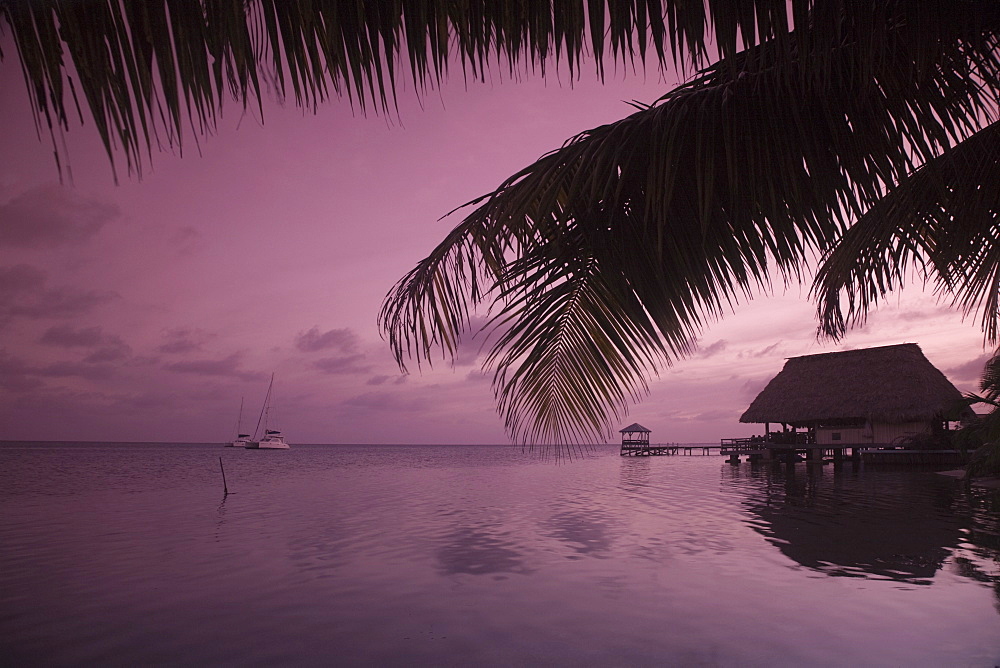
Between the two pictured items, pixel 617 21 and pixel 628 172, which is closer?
pixel 617 21

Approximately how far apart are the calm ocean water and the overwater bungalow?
11.3 meters

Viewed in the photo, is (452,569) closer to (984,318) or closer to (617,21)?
(984,318)

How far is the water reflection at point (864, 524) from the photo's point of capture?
9.47m

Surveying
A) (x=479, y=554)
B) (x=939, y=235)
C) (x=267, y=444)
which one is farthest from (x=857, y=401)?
(x=267, y=444)

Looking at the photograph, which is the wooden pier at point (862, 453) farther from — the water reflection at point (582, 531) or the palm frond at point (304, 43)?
the palm frond at point (304, 43)

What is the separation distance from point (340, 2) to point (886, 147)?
6.00 feet

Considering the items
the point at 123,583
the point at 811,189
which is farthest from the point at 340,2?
the point at 123,583

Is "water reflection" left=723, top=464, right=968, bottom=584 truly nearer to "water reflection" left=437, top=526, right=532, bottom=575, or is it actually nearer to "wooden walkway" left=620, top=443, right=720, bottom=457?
"water reflection" left=437, top=526, right=532, bottom=575

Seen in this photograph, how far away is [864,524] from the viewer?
1288cm

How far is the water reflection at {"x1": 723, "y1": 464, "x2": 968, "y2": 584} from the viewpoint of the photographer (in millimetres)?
9469

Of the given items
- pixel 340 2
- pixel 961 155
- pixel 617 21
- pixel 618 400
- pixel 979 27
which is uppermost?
pixel 979 27

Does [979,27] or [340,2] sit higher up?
[979,27]

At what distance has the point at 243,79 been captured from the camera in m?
1.06

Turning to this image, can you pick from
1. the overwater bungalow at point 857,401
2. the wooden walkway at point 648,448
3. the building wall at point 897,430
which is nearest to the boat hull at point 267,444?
the wooden walkway at point 648,448
